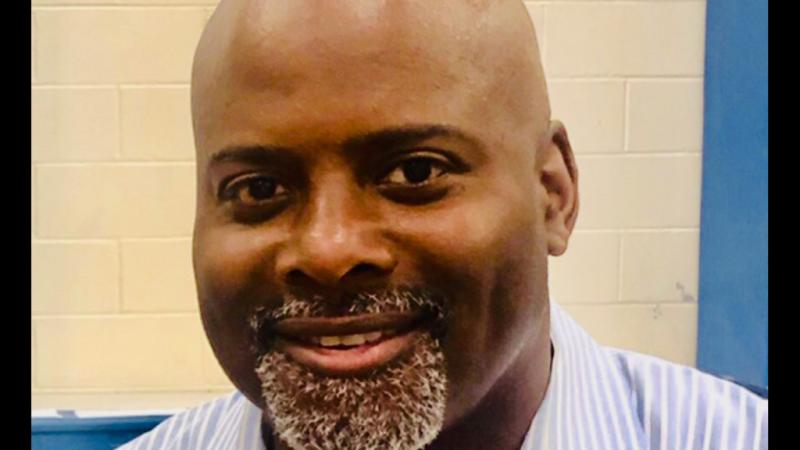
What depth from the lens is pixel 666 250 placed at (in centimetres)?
103

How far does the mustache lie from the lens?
1.86 feet

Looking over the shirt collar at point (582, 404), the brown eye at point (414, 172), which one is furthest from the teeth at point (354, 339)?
the shirt collar at point (582, 404)

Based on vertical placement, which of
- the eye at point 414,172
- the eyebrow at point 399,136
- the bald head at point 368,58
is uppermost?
the bald head at point 368,58

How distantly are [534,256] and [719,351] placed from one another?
1.51 feet

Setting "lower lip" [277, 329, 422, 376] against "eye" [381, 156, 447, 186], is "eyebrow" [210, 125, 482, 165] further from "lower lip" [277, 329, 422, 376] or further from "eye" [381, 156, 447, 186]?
"lower lip" [277, 329, 422, 376]

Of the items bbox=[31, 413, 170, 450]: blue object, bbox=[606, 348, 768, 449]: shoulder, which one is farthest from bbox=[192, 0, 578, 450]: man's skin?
bbox=[31, 413, 170, 450]: blue object

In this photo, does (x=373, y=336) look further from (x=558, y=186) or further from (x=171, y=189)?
(x=171, y=189)

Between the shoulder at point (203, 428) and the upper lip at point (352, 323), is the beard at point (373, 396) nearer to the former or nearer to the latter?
the upper lip at point (352, 323)

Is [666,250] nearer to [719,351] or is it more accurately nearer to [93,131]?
[719,351]

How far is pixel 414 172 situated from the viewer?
587 millimetres

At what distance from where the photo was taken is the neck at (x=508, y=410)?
0.68 meters

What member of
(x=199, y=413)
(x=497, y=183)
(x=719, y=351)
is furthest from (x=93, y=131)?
(x=719, y=351)

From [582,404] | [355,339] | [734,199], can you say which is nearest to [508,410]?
[582,404]

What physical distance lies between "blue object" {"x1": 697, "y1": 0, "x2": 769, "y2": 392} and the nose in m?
0.52
